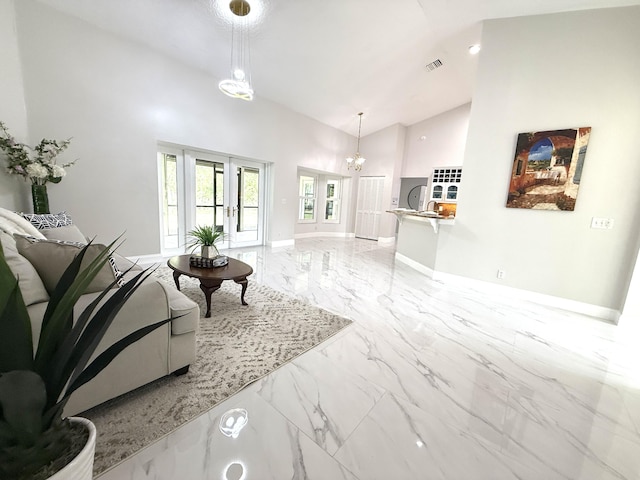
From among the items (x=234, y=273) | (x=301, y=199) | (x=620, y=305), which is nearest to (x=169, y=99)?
(x=234, y=273)

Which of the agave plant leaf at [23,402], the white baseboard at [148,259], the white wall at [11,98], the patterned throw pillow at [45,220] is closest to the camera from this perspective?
the agave plant leaf at [23,402]

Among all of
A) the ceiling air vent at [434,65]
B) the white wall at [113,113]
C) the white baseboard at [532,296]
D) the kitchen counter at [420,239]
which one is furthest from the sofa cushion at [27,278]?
the ceiling air vent at [434,65]

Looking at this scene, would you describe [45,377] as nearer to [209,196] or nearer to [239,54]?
[239,54]

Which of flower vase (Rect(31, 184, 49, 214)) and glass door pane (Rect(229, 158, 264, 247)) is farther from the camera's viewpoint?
glass door pane (Rect(229, 158, 264, 247))

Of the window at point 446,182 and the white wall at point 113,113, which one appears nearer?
the white wall at point 113,113

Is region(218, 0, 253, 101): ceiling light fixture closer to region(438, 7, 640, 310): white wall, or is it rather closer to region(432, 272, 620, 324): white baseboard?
region(438, 7, 640, 310): white wall

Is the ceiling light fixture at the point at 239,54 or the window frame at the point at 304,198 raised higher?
the ceiling light fixture at the point at 239,54

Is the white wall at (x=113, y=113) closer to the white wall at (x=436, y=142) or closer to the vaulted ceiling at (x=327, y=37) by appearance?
the vaulted ceiling at (x=327, y=37)

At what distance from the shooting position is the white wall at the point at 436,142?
6941mm

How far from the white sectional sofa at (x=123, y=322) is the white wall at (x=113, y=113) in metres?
2.69

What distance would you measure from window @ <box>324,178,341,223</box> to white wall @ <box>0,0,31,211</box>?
6658mm

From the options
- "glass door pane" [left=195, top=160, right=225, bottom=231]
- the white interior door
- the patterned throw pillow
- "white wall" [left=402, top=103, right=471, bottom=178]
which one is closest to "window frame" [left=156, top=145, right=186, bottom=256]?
"glass door pane" [left=195, top=160, right=225, bottom=231]

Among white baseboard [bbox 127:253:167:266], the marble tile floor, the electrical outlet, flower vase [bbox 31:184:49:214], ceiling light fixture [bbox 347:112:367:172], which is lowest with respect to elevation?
the marble tile floor

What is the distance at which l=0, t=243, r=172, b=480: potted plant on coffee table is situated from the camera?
0.60 meters
